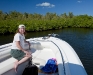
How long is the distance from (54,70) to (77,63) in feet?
1.98

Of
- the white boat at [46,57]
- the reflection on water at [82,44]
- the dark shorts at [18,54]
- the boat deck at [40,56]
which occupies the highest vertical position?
the dark shorts at [18,54]

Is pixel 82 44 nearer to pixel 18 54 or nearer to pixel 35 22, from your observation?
pixel 18 54

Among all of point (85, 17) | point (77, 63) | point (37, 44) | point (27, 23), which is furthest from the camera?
point (85, 17)

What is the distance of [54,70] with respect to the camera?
2.84 meters

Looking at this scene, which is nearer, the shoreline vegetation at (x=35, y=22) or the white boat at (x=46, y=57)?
the white boat at (x=46, y=57)

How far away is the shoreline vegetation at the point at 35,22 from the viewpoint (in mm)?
20375

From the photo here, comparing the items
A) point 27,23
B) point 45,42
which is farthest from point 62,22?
point 45,42

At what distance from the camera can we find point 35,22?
25.2 metres

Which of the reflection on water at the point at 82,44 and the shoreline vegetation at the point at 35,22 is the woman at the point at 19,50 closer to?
the reflection on water at the point at 82,44

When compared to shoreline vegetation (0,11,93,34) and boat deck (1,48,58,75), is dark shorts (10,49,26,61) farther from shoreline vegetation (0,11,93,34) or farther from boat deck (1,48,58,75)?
shoreline vegetation (0,11,93,34)

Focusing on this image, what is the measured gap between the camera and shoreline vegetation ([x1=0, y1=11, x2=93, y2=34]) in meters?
20.4

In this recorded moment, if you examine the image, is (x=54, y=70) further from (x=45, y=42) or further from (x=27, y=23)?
(x=27, y=23)

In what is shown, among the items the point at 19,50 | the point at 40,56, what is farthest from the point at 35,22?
the point at 19,50

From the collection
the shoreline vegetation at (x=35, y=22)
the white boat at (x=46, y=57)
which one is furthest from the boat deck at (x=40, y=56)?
the shoreline vegetation at (x=35, y=22)
